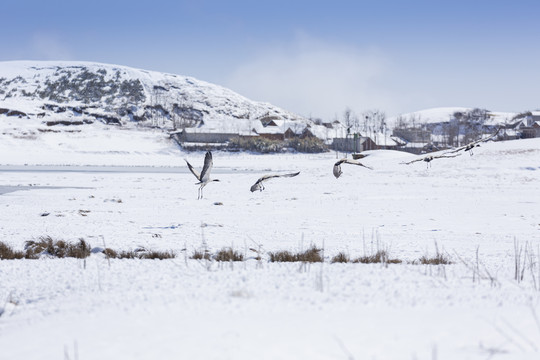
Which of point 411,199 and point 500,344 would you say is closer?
point 500,344

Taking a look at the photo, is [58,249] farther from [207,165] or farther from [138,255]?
[207,165]

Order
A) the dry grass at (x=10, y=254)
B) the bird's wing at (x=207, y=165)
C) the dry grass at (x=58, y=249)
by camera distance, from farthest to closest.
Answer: the bird's wing at (x=207, y=165)
the dry grass at (x=58, y=249)
the dry grass at (x=10, y=254)

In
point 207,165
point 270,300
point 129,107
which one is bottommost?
point 270,300

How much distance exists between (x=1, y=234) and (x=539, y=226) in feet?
48.3

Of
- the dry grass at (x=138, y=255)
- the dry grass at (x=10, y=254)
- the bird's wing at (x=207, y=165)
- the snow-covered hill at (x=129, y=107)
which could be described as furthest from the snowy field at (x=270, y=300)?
the snow-covered hill at (x=129, y=107)

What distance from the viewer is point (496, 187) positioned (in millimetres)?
30297

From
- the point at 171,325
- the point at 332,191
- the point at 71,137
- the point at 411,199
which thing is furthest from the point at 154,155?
the point at 171,325

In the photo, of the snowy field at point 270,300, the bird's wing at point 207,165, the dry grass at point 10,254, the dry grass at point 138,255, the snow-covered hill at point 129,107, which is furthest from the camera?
the snow-covered hill at point 129,107

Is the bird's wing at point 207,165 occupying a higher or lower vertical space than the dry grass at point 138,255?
higher

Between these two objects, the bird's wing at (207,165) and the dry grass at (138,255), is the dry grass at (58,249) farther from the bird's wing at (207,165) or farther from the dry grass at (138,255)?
the bird's wing at (207,165)

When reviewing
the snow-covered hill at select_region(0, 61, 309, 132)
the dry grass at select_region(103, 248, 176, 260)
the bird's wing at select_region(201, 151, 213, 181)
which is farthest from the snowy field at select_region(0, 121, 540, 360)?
the snow-covered hill at select_region(0, 61, 309, 132)

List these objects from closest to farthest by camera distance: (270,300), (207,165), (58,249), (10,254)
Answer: (270,300)
(10,254)
(58,249)
(207,165)

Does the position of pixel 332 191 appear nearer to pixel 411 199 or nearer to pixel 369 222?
pixel 411 199

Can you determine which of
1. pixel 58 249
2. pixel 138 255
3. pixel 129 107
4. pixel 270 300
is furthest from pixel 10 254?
pixel 129 107
